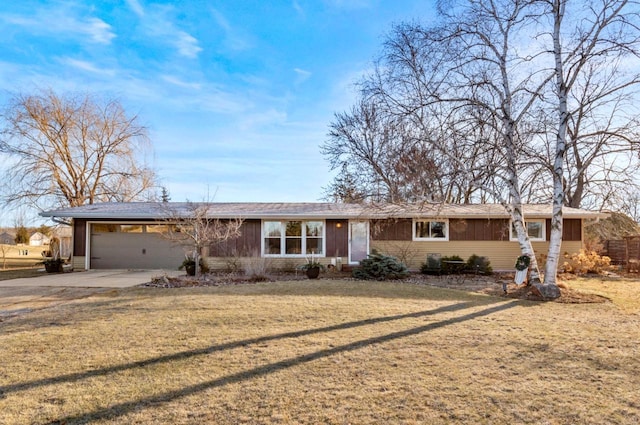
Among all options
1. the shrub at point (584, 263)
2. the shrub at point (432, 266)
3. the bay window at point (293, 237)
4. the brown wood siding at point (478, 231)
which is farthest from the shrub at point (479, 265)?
the bay window at point (293, 237)

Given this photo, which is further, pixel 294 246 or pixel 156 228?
pixel 156 228

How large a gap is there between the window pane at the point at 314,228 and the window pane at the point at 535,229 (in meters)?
8.83

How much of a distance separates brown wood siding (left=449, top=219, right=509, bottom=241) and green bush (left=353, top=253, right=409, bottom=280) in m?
3.83

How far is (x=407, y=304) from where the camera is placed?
8.05m

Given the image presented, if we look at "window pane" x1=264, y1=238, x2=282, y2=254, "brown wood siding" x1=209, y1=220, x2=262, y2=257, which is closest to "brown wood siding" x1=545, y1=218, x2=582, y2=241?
"window pane" x1=264, y1=238, x2=282, y2=254

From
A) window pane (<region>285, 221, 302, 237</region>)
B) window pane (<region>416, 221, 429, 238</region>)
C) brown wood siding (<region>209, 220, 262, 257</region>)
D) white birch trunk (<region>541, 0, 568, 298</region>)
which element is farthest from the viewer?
window pane (<region>416, 221, 429, 238</region>)

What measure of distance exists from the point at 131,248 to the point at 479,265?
14281 mm

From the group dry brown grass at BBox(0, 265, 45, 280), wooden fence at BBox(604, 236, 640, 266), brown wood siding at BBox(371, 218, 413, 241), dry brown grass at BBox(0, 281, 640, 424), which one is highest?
brown wood siding at BBox(371, 218, 413, 241)

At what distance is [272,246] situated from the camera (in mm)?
15055

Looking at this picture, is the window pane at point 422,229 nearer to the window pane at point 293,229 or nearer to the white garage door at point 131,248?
the window pane at point 293,229

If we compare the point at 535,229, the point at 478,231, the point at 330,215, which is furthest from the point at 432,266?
the point at 535,229

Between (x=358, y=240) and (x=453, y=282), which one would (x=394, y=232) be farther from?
(x=453, y=282)

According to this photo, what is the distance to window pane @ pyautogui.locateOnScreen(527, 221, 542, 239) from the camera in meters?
15.5

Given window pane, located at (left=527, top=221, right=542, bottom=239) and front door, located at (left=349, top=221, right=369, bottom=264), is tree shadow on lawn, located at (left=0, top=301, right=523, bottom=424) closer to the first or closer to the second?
front door, located at (left=349, top=221, right=369, bottom=264)
